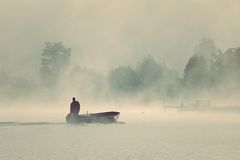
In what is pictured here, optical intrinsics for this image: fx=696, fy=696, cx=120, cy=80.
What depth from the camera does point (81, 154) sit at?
64.1 metres

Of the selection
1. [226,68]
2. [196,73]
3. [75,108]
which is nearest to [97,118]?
[75,108]

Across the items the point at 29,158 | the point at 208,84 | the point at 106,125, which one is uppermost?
the point at 208,84

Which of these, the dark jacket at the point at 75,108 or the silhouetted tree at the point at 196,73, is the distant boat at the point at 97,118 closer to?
the dark jacket at the point at 75,108

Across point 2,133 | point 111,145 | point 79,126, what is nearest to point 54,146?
point 111,145

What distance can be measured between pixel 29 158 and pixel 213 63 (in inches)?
5248

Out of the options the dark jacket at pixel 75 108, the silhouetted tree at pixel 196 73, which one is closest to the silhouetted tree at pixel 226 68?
the silhouetted tree at pixel 196 73

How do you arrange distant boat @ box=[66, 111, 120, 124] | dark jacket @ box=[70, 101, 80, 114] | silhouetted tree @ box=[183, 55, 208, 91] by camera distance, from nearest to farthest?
dark jacket @ box=[70, 101, 80, 114]
distant boat @ box=[66, 111, 120, 124]
silhouetted tree @ box=[183, 55, 208, 91]

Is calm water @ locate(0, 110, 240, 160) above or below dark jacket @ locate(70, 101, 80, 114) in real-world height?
below

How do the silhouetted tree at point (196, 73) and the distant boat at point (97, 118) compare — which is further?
the silhouetted tree at point (196, 73)

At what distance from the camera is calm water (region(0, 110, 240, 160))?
207 ft

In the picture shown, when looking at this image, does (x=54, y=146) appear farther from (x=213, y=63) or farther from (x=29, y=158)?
(x=213, y=63)

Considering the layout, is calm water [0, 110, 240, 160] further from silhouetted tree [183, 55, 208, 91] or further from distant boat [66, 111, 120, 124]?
silhouetted tree [183, 55, 208, 91]

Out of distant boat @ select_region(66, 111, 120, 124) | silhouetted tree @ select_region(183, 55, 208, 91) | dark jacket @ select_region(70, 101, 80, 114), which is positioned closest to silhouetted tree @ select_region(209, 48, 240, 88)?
silhouetted tree @ select_region(183, 55, 208, 91)

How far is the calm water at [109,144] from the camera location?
63094mm
